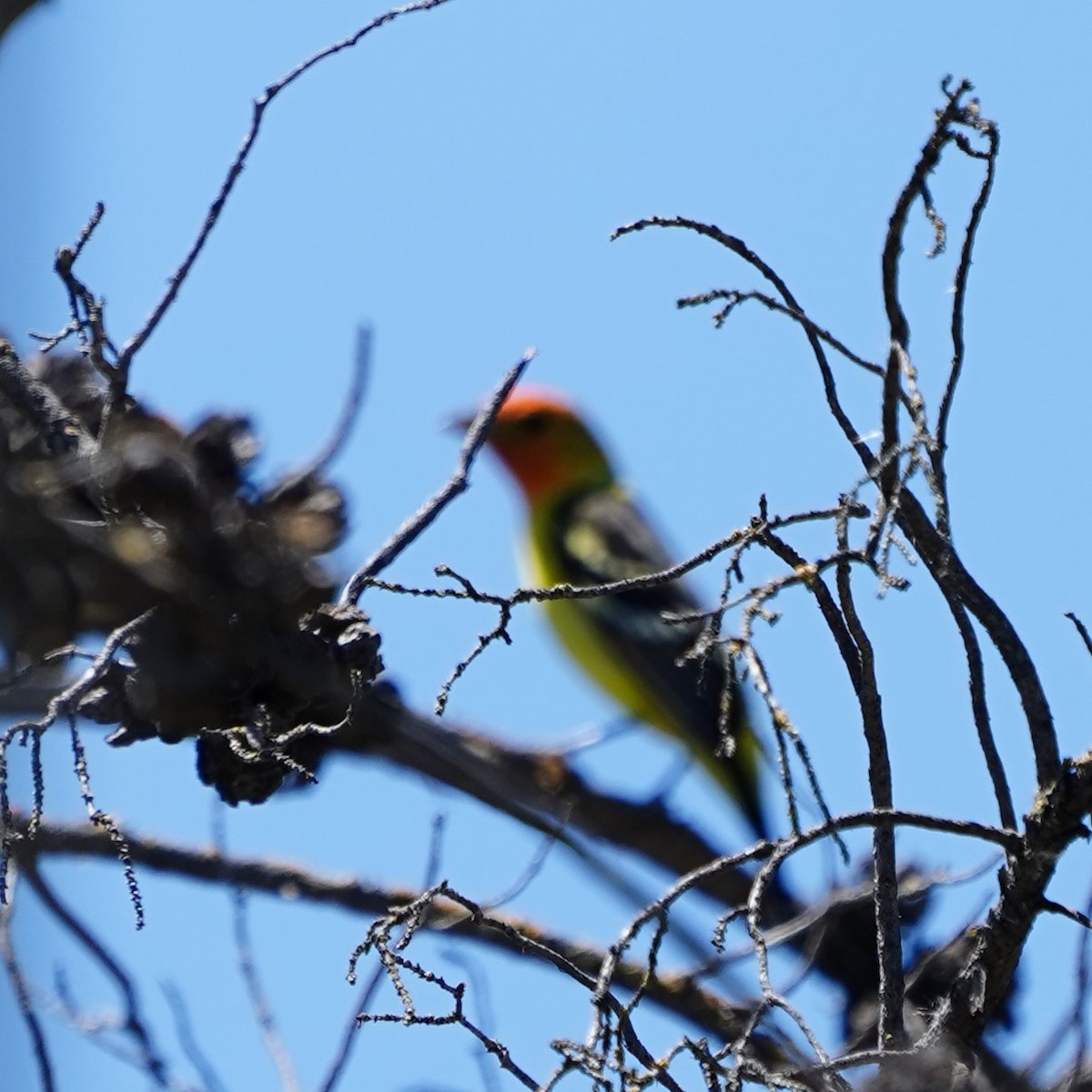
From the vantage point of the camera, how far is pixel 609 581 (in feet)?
19.6

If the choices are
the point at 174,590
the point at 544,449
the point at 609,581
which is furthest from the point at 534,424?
the point at 174,590

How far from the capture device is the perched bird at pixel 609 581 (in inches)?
252

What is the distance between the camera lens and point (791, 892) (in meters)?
5.18

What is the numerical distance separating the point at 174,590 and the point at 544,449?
631 centimetres

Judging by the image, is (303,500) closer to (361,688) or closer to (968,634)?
(361,688)

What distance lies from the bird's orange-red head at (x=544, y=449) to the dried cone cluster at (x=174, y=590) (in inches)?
190

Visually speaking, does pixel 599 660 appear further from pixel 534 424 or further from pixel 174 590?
pixel 174 590

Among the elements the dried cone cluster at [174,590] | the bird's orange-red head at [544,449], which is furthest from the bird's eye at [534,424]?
the dried cone cluster at [174,590]

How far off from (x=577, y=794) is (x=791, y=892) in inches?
37.4

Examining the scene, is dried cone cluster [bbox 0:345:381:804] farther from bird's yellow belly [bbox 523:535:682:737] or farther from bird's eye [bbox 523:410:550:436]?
bird's eye [bbox 523:410:550:436]

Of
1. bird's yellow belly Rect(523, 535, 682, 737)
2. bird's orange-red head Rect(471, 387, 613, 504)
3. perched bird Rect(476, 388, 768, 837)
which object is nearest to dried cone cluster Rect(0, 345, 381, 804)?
perched bird Rect(476, 388, 768, 837)

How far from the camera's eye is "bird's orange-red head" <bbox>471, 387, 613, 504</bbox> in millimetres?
7449

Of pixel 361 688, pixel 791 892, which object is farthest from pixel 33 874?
pixel 791 892

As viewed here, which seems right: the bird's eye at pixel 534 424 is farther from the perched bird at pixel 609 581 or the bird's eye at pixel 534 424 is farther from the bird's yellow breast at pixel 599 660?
the bird's yellow breast at pixel 599 660
